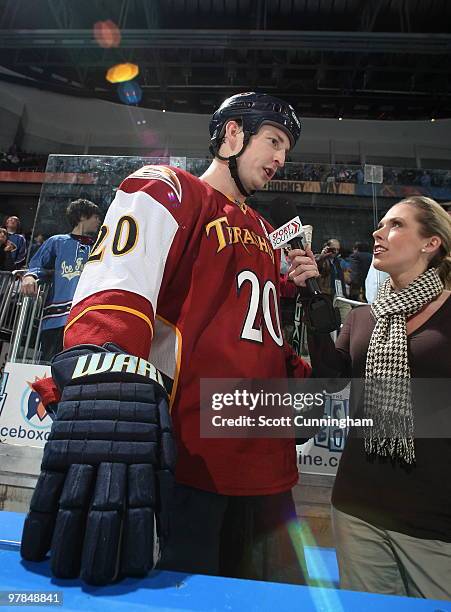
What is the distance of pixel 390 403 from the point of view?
5.28ft

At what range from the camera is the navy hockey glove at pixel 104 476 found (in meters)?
0.60

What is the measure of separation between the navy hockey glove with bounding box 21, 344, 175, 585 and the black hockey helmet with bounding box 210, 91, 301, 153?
1.02 metres

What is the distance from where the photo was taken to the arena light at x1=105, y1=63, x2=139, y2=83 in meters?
13.2

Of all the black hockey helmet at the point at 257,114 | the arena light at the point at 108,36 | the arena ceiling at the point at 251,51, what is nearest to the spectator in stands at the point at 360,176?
the black hockey helmet at the point at 257,114

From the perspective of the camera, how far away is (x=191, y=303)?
1.09 metres

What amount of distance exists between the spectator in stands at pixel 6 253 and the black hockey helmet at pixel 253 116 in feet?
17.7

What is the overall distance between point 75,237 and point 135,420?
3385mm

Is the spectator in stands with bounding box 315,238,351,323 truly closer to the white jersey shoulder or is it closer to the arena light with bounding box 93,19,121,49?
the white jersey shoulder

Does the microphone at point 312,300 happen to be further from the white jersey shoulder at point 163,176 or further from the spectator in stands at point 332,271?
the spectator in stands at point 332,271

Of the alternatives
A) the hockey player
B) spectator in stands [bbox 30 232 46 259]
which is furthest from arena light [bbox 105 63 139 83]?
the hockey player

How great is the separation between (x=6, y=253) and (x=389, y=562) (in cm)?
620

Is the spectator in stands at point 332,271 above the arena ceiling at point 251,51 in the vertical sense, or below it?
below

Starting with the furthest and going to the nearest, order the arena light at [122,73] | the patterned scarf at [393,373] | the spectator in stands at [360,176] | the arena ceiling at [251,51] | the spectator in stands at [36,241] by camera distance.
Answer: the arena light at [122,73]
the arena ceiling at [251,51]
the spectator in stands at [360,176]
the spectator in stands at [36,241]
the patterned scarf at [393,373]

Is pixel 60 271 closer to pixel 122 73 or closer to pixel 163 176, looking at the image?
pixel 163 176
